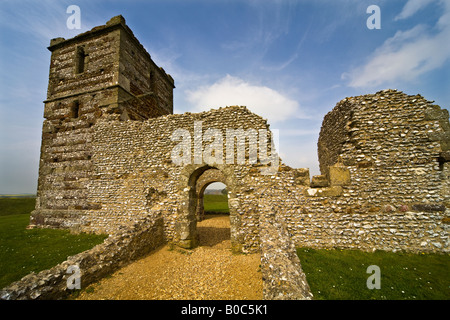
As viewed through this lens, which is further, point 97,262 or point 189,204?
point 189,204

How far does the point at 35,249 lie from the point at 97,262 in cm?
391

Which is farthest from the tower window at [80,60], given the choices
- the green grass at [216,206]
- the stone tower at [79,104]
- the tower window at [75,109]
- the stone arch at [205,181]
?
the green grass at [216,206]

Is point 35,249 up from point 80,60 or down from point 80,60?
down

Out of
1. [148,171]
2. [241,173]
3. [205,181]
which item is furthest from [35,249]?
[205,181]

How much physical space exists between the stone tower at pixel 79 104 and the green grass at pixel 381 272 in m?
10.1

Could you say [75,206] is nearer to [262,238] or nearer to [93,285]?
[93,285]

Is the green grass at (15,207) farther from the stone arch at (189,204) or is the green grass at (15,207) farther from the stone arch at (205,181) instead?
the stone arch at (189,204)

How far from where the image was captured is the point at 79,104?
10.8m

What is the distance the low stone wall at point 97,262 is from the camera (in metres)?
4.05

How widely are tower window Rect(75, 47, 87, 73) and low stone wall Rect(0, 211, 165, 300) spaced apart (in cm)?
1025

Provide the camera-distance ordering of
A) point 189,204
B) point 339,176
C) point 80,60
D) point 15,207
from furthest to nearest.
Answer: point 15,207
point 80,60
point 189,204
point 339,176

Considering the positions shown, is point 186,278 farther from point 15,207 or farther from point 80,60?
point 15,207

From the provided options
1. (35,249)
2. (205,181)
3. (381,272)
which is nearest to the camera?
(381,272)
